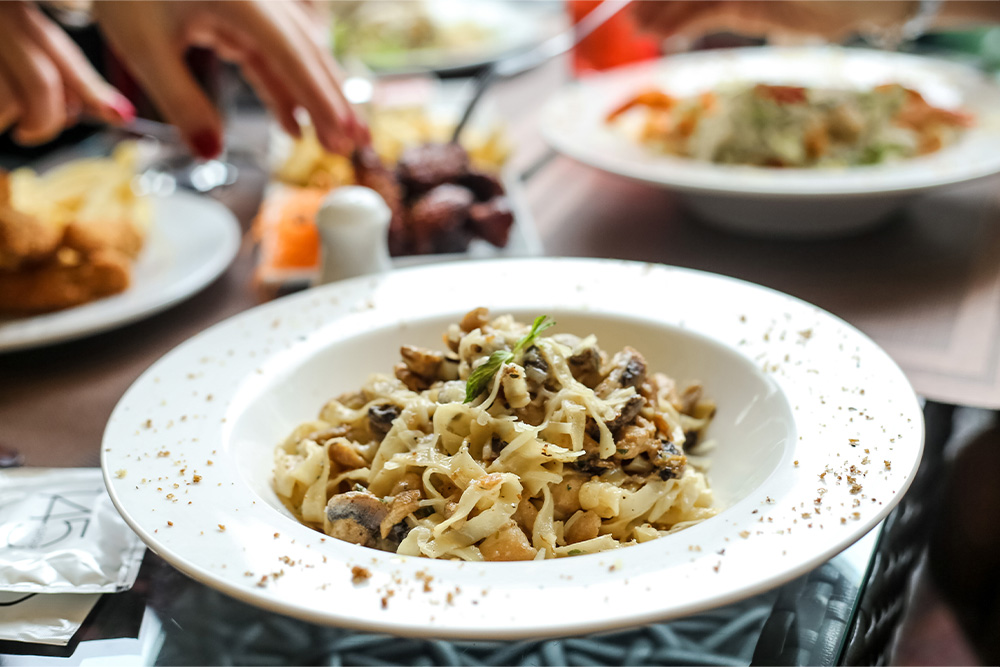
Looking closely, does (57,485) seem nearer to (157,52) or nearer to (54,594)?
(54,594)

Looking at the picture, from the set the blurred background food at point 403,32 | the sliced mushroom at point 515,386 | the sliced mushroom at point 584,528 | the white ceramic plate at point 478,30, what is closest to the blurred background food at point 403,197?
the sliced mushroom at point 515,386

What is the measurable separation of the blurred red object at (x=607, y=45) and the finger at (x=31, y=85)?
6.88ft

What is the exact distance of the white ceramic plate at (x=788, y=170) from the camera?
2.07m

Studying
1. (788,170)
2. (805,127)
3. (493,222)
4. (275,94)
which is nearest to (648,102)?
(805,127)

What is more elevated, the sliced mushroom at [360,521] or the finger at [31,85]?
the finger at [31,85]

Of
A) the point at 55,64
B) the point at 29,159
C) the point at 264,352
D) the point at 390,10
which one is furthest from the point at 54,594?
the point at 390,10

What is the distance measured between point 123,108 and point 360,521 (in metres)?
2.11

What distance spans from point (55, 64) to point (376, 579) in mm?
2110

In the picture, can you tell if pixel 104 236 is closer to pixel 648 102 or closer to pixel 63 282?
pixel 63 282

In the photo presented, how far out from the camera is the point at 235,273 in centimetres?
223

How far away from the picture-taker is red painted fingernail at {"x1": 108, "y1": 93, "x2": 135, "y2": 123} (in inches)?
99.5

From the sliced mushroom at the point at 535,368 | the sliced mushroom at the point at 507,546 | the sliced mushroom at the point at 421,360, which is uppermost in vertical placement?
the sliced mushroom at the point at 535,368

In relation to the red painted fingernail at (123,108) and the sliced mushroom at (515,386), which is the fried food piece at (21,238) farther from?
the sliced mushroom at (515,386)

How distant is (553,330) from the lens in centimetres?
162
